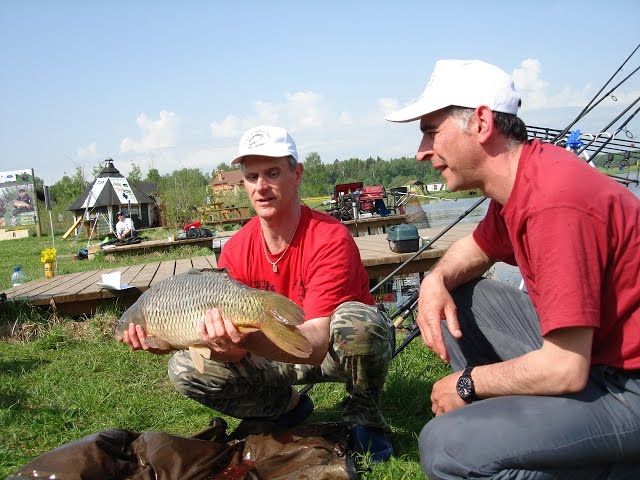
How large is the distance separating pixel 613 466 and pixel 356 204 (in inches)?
Answer: 582

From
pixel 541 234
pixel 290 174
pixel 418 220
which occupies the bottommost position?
pixel 418 220

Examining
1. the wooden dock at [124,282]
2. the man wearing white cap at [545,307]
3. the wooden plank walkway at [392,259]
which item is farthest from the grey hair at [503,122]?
the wooden plank walkway at [392,259]

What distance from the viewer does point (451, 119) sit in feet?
5.65

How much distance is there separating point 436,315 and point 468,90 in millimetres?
756

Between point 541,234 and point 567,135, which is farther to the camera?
point 567,135

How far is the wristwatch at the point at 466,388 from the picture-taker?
5.54ft

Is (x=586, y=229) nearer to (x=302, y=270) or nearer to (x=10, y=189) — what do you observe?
(x=302, y=270)

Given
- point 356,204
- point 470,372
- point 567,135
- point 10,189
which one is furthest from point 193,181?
point 470,372

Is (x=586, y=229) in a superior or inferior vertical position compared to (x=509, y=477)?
superior

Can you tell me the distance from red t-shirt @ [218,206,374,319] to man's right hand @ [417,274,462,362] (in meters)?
0.36

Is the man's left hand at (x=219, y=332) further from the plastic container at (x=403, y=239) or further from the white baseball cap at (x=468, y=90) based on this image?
the plastic container at (x=403, y=239)

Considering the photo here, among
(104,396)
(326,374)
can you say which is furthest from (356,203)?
(326,374)

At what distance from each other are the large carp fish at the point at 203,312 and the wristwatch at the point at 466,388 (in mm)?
517

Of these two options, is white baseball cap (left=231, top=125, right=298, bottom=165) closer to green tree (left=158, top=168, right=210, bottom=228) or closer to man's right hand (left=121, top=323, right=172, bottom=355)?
man's right hand (left=121, top=323, right=172, bottom=355)
